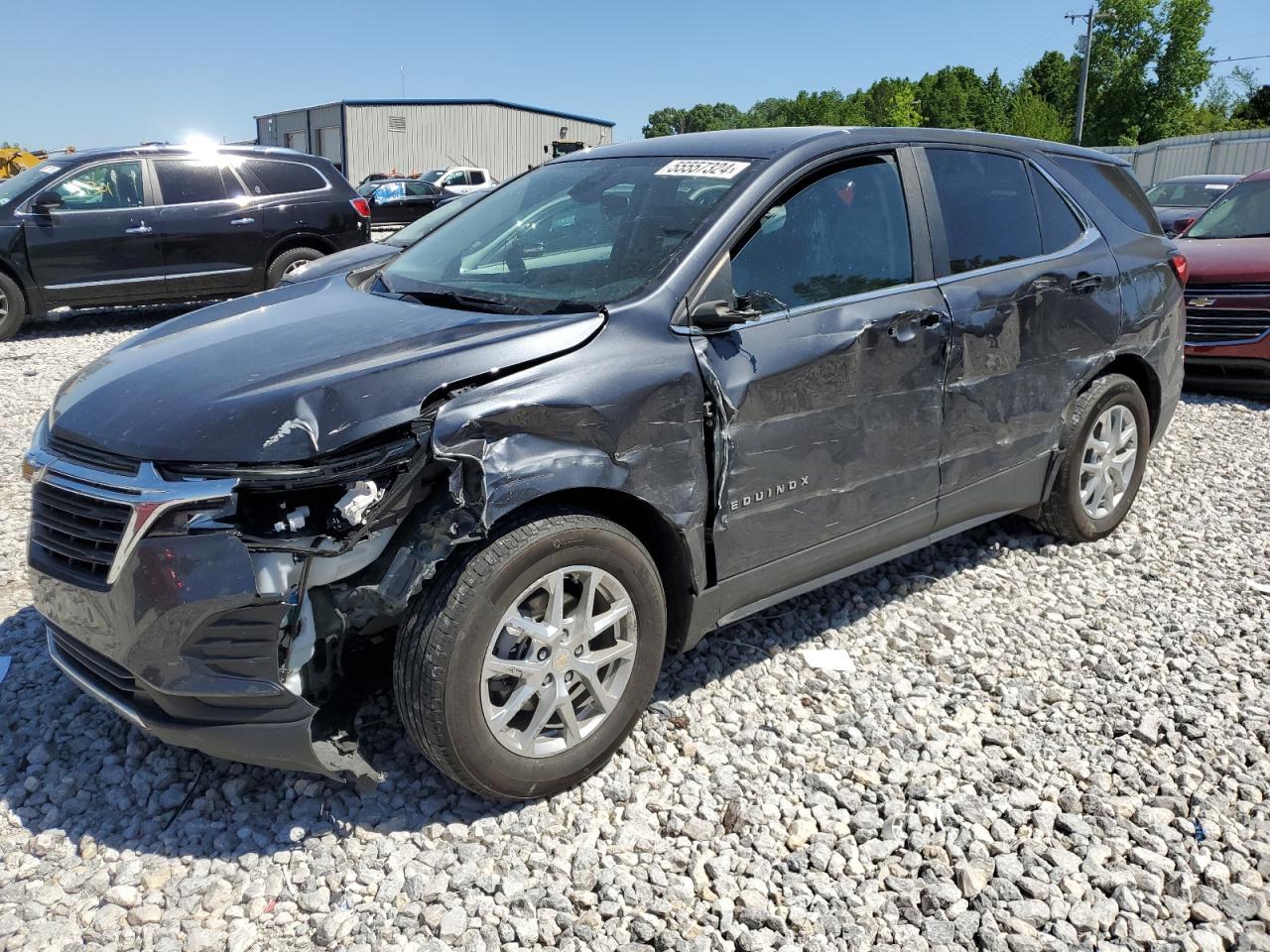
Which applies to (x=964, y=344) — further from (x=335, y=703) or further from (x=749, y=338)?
(x=335, y=703)

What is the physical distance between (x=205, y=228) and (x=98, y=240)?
3.56 feet

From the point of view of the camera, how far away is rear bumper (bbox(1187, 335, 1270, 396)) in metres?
7.93

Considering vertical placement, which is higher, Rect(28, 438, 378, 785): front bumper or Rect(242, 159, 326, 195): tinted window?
Rect(242, 159, 326, 195): tinted window

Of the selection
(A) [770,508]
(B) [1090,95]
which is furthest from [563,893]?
(B) [1090,95]

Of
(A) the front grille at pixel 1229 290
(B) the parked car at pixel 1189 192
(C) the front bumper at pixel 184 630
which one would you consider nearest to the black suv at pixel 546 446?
(C) the front bumper at pixel 184 630

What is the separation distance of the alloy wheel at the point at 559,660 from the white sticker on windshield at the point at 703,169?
150 centimetres

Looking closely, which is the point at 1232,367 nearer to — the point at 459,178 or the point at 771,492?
the point at 771,492

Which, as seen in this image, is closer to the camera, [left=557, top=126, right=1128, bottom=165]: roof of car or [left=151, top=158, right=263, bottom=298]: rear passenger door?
[left=557, top=126, right=1128, bottom=165]: roof of car

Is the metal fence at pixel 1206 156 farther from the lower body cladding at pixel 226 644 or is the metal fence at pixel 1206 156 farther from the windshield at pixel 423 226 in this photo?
the lower body cladding at pixel 226 644

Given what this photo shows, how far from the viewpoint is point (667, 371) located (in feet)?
9.91

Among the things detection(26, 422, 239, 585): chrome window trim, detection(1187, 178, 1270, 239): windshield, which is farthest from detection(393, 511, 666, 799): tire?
detection(1187, 178, 1270, 239): windshield

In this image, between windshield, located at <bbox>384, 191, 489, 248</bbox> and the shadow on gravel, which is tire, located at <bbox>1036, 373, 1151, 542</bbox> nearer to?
the shadow on gravel

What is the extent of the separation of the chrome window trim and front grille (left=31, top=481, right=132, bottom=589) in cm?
2

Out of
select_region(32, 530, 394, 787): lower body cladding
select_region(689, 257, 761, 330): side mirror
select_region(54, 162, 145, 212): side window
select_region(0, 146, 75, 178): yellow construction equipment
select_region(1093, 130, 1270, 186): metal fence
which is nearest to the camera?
select_region(32, 530, 394, 787): lower body cladding
